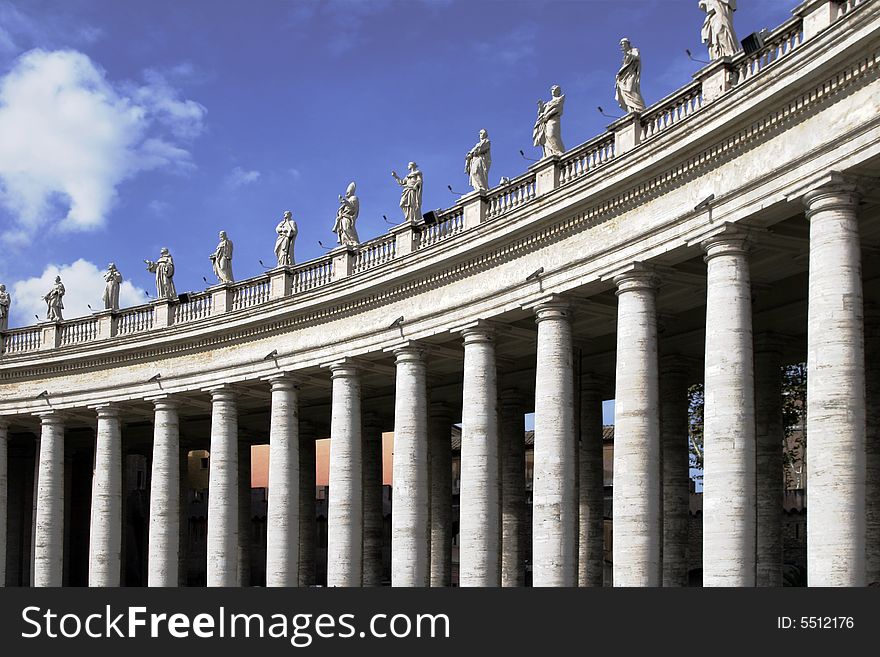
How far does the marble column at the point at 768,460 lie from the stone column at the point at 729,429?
14468 mm

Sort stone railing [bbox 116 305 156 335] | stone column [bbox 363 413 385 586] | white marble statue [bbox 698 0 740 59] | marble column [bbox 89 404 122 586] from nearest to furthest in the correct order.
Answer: white marble statue [bbox 698 0 740 59], marble column [bbox 89 404 122 586], stone railing [bbox 116 305 156 335], stone column [bbox 363 413 385 586]

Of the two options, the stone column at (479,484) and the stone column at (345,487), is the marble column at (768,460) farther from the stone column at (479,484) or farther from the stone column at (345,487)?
the stone column at (345,487)

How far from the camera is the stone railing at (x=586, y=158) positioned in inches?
2221

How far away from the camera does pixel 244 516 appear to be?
97.9m

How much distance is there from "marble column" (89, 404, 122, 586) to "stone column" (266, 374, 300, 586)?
15445mm

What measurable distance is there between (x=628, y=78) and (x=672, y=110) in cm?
431

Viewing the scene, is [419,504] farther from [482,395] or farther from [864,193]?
[864,193]

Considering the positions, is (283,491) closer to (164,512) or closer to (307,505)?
(164,512)

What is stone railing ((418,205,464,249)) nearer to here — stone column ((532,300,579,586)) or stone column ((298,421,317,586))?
stone column ((532,300,579,586))

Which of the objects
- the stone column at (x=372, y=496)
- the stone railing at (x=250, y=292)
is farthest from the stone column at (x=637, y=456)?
the stone column at (x=372, y=496)

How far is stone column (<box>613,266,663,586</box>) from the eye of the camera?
5062 centimetres

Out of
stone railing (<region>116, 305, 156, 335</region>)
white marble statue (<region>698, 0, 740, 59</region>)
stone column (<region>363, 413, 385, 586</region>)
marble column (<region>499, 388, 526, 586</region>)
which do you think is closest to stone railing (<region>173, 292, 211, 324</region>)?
stone railing (<region>116, 305, 156, 335</region>)

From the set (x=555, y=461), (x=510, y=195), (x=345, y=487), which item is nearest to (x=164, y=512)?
(x=345, y=487)
